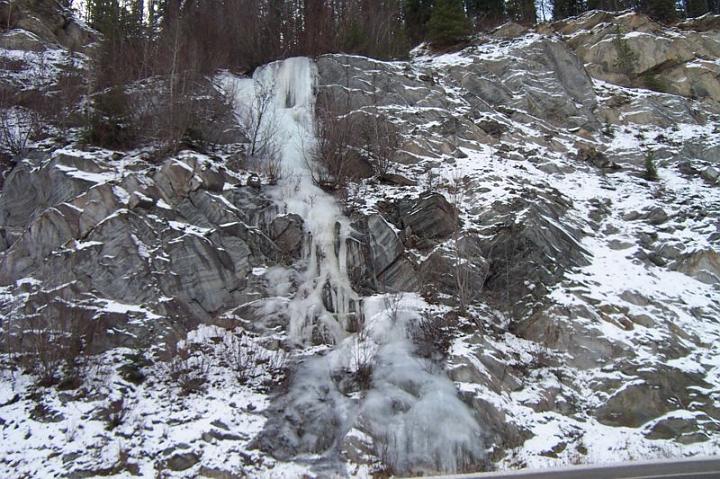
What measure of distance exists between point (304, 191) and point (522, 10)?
842 inches

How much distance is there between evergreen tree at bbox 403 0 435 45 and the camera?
87.6ft

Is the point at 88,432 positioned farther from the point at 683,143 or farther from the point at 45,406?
the point at 683,143

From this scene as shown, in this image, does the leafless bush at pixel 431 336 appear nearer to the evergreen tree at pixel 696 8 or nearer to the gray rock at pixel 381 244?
the gray rock at pixel 381 244

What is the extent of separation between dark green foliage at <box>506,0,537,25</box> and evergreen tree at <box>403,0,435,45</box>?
14.9 feet

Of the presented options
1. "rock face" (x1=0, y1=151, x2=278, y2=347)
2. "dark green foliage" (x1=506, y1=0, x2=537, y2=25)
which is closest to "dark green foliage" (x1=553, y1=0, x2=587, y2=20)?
"dark green foliage" (x1=506, y1=0, x2=537, y2=25)

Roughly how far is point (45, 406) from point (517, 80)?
17.9m

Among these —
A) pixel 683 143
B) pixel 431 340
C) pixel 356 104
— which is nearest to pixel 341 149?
pixel 356 104

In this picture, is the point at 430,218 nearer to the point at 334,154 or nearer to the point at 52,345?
the point at 334,154

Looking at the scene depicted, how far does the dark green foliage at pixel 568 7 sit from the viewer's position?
101 feet

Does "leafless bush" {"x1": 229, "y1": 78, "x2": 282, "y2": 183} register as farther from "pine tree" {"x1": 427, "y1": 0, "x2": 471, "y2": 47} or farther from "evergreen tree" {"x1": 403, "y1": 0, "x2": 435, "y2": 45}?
"evergreen tree" {"x1": 403, "y1": 0, "x2": 435, "y2": 45}

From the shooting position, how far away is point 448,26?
2361cm

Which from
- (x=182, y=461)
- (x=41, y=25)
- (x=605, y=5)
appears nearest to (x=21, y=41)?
(x=41, y=25)

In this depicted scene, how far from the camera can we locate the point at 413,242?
40.9 feet

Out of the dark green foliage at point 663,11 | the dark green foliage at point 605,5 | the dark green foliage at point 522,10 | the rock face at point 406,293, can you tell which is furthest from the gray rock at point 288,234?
the dark green foliage at point 605,5
